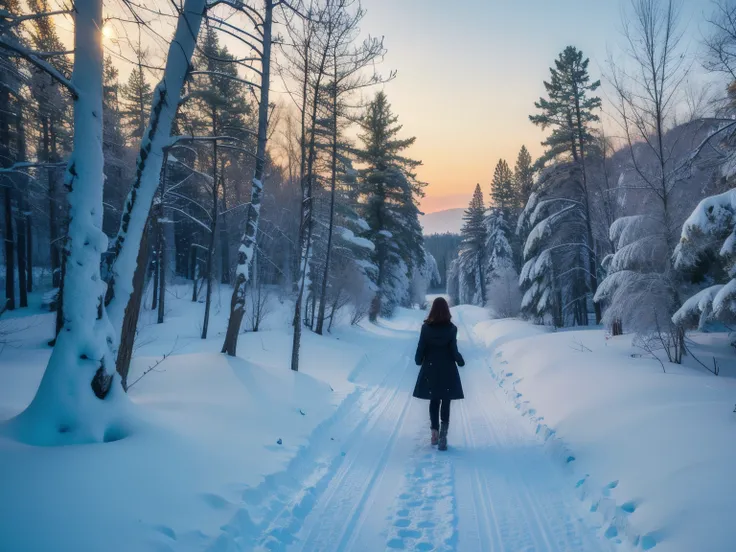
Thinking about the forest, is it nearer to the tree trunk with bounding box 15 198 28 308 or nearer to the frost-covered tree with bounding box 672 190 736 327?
the frost-covered tree with bounding box 672 190 736 327

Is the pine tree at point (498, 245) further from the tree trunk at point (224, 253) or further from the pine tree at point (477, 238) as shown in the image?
the tree trunk at point (224, 253)

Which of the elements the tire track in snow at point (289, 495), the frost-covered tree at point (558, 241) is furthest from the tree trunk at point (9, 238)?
the frost-covered tree at point (558, 241)

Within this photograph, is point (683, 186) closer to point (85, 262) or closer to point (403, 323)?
point (85, 262)

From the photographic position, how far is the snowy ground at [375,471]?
306 centimetres

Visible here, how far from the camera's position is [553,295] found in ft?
61.8

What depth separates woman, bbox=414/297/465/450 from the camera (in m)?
5.71

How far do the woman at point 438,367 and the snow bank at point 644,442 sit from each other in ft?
5.09

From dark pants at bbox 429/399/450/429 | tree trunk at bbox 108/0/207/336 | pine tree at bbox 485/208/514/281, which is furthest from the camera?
pine tree at bbox 485/208/514/281

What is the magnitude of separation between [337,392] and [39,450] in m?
5.97

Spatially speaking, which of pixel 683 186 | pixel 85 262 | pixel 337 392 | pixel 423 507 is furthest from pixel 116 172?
pixel 683 186

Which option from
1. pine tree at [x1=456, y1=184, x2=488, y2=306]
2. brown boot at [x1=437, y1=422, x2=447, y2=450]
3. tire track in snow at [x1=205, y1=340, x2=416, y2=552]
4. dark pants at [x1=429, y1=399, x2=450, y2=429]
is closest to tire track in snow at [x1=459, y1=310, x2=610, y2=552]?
brown boot at [x1=437, y1=422, x2=447, y2=450]

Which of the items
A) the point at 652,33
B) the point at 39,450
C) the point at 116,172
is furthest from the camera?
the point at 116,172

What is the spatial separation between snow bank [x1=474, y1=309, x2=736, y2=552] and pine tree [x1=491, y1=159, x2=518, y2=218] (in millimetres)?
33641

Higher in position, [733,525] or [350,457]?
[733,525]
